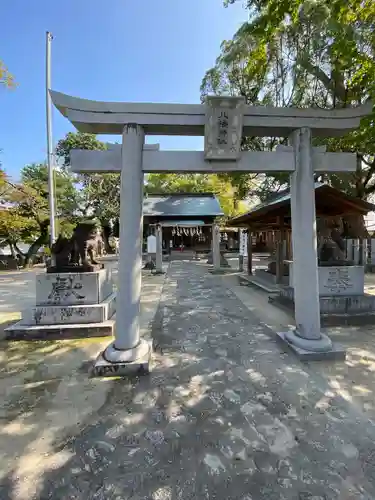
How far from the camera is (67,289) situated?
495cm

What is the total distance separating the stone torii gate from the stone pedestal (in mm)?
1437

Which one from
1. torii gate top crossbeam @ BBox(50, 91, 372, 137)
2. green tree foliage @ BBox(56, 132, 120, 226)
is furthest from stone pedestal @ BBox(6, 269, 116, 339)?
green tree foliage @ BBox(56, 132, 120, 226)

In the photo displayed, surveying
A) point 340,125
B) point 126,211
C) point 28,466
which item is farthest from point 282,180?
point 28,466

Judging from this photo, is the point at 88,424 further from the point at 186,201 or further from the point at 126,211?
the point at 186,201

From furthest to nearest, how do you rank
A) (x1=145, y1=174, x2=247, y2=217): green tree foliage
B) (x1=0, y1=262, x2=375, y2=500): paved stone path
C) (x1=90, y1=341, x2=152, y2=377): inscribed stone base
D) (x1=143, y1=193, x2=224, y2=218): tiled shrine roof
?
(x1=145, y1=174, x2=247, y2=217): green tree foliage < (x1=143, y1=193, x2=224, y2=218): tiled shrine roof < (x1=90, y1=341, x2=152, y2=377): inscribed stone base < (x1=0, y1=262, x2=375, y2=500): paved stone path

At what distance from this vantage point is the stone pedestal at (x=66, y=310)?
4.58m

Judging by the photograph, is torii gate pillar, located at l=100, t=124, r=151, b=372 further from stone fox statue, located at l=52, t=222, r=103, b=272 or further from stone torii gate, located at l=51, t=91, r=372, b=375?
stone fox statue, located at l=52, t=222, r=103, b=272

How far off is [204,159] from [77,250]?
10.5 ft

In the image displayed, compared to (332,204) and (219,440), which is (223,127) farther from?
(332,204)

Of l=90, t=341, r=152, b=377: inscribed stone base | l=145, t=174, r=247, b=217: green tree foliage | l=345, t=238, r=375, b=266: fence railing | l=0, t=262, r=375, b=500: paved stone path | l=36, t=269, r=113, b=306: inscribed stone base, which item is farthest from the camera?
l=145, t=174, r=247, b=217: green tree foliage

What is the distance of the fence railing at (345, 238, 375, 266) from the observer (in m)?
6.28

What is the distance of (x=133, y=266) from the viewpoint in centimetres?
350

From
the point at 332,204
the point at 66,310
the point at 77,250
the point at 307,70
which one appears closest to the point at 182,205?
the point at 307,70

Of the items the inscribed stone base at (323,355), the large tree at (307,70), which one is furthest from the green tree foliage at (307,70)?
the inscribed stone base at (323,355)
